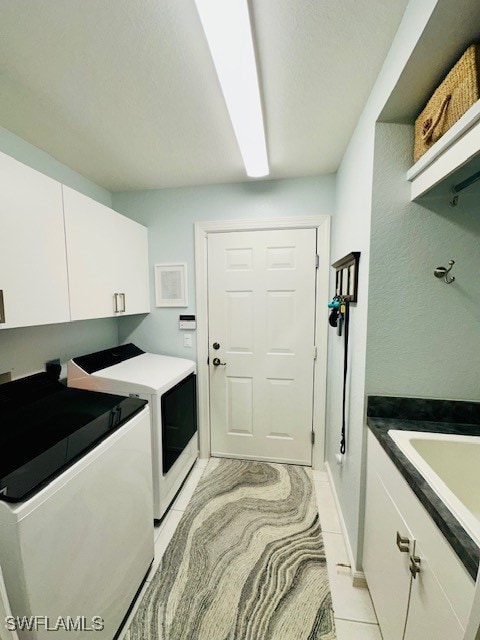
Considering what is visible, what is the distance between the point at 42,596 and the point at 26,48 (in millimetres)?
1890

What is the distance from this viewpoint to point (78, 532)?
2.84 feet

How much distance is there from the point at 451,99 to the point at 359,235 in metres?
0.56

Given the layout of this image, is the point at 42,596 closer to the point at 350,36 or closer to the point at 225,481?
the point at 225,481

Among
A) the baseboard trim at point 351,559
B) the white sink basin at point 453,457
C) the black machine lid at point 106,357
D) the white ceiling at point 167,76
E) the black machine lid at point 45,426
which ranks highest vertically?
the white ceiling at point 167,76

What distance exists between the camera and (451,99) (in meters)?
0.85

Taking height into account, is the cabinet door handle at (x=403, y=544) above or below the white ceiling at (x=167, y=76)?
below

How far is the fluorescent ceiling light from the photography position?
A: 27.7 inches

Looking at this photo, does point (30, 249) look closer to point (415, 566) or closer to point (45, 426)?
point (45, 426)

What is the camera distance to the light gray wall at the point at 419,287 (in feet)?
3.57

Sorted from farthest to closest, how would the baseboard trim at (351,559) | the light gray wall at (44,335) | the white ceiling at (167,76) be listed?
1. the light gray wall at (44,335)
2. the baseboard trim at (351,559)
3. the white ceiling at (167,76)

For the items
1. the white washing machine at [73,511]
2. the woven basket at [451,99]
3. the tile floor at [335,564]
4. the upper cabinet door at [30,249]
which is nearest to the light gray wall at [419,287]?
the woven basket at [451,99]

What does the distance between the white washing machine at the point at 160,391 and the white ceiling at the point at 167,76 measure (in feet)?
4.69

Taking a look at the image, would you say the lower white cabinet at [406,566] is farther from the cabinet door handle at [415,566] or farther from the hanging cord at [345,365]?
the hanging cord at [345,365]

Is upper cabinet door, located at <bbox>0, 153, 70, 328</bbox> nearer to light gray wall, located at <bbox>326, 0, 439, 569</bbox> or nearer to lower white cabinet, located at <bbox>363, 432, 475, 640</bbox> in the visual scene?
light gray wall, located at <bbox>326, 0, 439, 569</bbox>
